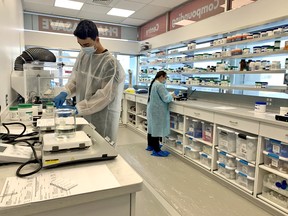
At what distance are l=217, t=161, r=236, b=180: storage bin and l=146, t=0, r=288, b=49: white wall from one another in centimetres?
180

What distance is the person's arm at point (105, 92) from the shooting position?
1.68 meters

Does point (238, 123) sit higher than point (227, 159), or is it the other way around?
point (238, 123)

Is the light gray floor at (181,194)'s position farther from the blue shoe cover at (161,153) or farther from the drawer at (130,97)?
the drawer at (130,97)

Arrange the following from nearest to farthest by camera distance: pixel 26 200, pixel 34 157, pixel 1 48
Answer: pixel 26 200
pixel 34 157
pixel 1 48

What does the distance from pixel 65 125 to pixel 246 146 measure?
1.92 metres

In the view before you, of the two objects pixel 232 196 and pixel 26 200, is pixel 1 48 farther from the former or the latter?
pixel 232 196

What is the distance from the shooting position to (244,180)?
94.8 inches

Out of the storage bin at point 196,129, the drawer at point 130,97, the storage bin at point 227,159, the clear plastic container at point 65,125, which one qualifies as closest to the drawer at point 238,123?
the storage bin at point 227,159

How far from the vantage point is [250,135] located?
2354 millimetres

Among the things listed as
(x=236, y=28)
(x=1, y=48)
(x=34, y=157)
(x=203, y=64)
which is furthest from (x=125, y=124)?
(x=34, y=157)

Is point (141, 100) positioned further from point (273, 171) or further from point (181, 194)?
point (273, 171)

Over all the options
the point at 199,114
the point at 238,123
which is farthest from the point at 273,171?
the point at 199,114

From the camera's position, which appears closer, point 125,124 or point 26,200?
point 26,200

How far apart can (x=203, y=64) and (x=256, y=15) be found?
1.16 metres
